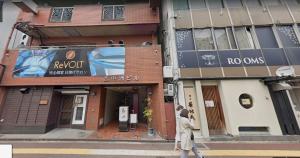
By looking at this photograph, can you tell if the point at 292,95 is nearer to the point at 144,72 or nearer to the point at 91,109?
the point at 144,72

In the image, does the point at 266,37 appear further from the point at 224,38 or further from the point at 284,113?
→ the point at 284,113

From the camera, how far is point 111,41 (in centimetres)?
1167

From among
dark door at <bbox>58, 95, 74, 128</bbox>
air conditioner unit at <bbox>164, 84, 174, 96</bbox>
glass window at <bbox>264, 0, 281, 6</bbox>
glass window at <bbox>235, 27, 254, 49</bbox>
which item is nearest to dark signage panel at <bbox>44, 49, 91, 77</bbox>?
dark door at <bbox>58, 95, 74, 128</bbox>

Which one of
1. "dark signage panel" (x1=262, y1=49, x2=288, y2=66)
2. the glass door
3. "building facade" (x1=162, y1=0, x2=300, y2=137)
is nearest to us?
"building facade" (x1=162, y1=0, x2=300, y2=137)

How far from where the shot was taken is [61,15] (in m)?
11.5

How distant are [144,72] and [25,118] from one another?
24.5 feet

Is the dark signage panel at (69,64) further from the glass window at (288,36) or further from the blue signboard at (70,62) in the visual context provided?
the glass window at (288,36)

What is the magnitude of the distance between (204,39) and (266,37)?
3799 mm

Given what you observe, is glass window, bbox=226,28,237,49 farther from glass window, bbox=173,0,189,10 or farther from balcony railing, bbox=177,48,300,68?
glass window, bbox=173,0,189,10

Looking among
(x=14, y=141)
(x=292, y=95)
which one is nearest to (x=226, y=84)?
(x=292, y=95)

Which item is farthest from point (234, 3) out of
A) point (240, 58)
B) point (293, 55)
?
point (293, 55)

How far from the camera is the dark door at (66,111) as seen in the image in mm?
10052

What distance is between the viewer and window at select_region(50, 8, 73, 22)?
11.3 m

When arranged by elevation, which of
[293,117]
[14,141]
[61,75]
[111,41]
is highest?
[111,41]
